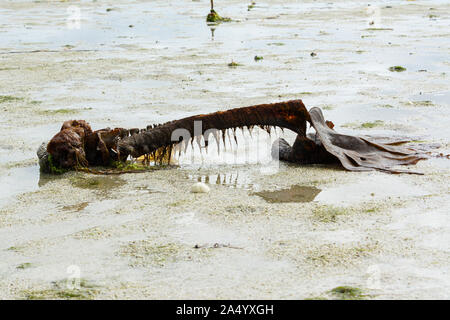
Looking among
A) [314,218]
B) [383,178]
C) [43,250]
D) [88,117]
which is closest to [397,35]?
[88,117]

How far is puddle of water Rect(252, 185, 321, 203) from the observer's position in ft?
15.1

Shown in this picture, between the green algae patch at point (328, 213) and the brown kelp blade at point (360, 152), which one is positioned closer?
the green algae patch at point (328, 213)

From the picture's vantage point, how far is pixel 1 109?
7617mm

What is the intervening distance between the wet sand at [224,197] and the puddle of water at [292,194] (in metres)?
0.06

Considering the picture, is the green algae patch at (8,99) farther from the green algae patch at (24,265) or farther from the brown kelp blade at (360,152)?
the green algae patch at (24,265)

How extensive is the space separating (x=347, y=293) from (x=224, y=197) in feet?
5.58

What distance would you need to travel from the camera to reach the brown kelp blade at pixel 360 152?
17.2 feet

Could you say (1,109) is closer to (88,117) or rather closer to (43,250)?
Result: (88,117)

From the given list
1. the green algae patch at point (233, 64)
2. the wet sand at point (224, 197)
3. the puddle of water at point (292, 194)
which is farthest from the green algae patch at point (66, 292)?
the green algae patch at point (233, 64)

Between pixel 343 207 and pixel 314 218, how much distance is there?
0.30 meters

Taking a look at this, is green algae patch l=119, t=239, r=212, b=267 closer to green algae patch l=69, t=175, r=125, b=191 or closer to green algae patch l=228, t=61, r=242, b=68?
green algae patch l=69, t=175, r=125, b=191

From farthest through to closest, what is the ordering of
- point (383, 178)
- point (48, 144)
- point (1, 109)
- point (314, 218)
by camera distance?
point (1, 109) → point (48, 144) → point (383, 178) → point (314, 218)

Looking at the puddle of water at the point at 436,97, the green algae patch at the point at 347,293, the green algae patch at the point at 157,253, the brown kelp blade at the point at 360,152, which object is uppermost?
the puddle of water at the point at 436,97

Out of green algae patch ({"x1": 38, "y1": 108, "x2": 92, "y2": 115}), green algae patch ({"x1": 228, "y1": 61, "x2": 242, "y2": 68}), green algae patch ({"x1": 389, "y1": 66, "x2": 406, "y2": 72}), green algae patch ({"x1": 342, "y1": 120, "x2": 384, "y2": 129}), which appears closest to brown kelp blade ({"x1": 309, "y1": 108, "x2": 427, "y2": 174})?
green algae patch ({"x1": 342, "y1": 120, "x2": 384, "y2": 129})
